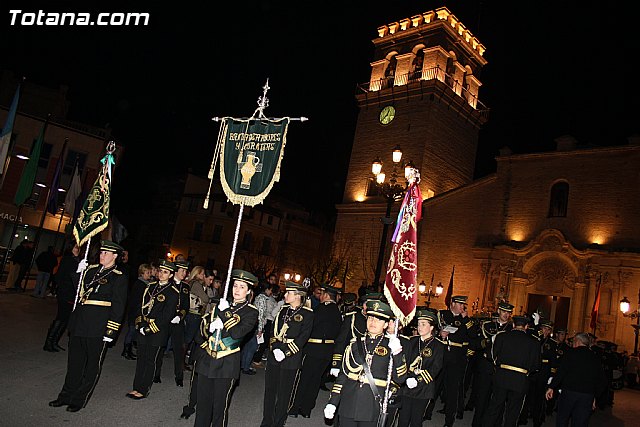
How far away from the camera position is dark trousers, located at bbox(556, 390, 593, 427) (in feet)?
29.6

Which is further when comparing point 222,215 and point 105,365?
point 222,215

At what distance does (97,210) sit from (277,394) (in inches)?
198

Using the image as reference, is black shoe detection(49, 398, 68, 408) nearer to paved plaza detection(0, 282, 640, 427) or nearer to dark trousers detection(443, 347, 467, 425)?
paved plaza detection(0, 282, 640, 427)

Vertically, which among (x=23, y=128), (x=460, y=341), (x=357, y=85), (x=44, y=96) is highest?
(x=357, y=85)

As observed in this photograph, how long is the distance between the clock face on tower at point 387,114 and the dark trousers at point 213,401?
3291 cm

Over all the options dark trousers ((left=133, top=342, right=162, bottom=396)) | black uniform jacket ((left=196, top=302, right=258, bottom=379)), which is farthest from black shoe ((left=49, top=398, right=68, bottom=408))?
black uniform jacket ((left=196, top=302, right=258, bottom=379))

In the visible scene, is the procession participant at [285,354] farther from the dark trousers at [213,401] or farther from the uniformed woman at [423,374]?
the uniformed woman at [423,374]

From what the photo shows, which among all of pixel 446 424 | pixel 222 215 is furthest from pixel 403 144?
pixel 446 424

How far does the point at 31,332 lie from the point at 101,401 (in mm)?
5299

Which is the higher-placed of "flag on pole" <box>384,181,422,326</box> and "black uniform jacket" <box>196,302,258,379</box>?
"flag on pole" <box>384,181,422,326</box>

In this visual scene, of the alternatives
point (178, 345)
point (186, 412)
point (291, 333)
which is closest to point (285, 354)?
point (291, 333)

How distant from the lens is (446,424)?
970 centimetres

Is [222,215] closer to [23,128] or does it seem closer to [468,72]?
[23,128]

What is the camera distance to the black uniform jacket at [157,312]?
7918 millimetres
